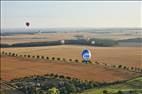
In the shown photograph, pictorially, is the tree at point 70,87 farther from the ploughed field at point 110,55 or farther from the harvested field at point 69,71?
the ploughed field at point 110,55

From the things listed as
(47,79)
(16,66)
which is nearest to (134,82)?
(47,79)

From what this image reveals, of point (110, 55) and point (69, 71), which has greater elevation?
point (110, 55)

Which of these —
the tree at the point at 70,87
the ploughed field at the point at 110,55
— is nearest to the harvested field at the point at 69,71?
the tree at the point at 70,87

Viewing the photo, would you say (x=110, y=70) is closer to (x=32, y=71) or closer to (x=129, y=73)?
(x=129, y=73)

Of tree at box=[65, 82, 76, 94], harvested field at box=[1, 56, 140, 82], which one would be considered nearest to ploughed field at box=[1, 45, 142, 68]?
harvested field at box=[1, 56, 140, 82]

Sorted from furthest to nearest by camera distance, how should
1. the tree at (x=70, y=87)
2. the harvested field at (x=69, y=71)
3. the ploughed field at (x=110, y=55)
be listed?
the ploughed field at (x=110, y=55) < the harvested field at (x=69, y=71) < the tree at (x=70, y=87)

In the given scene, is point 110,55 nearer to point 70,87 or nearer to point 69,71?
point 69,71

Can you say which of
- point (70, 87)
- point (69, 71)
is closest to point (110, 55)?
point (69, 71)

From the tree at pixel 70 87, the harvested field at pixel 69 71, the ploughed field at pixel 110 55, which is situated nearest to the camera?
the tree at pixel 70 87
